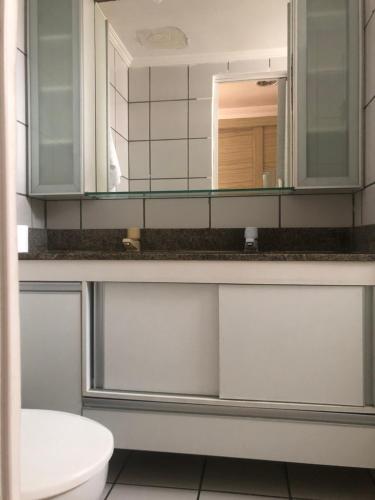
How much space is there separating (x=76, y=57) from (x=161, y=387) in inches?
55.8

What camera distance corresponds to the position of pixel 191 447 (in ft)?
4.39

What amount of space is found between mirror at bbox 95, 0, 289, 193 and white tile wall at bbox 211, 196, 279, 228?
103 mm

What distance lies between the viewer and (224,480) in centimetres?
141

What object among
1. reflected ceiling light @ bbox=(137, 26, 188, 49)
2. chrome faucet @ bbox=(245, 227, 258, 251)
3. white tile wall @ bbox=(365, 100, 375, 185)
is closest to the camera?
white tile wall @ bbox=(365, 100, 375, 185)

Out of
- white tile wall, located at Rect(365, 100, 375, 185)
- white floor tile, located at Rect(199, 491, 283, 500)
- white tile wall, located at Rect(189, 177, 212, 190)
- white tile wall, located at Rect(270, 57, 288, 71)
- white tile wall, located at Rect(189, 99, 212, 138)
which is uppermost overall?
white tile wall, located at Rect(270, 57, 288, 71)

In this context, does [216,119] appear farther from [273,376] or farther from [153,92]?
[273,376]

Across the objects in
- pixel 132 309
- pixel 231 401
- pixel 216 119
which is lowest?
pixel 231 401

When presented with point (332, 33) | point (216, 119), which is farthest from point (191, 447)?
point (332, 33)

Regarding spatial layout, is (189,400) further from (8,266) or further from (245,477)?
(8,266)

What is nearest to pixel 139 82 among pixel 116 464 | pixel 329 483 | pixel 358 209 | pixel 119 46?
pixel 119 46

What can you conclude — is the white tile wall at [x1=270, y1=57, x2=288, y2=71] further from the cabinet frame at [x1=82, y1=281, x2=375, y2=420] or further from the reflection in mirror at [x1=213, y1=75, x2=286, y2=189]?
the cabinet frame at [x1=82, y1=281, x2=375, y2=420]

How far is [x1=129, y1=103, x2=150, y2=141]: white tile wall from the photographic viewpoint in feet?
6.21

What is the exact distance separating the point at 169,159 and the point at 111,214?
0.38 m

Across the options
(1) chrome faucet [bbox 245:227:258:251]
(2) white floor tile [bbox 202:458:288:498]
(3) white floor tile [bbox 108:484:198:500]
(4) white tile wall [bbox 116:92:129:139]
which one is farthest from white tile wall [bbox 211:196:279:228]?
(3) white floor tile [bbox 108:484:198:500]
